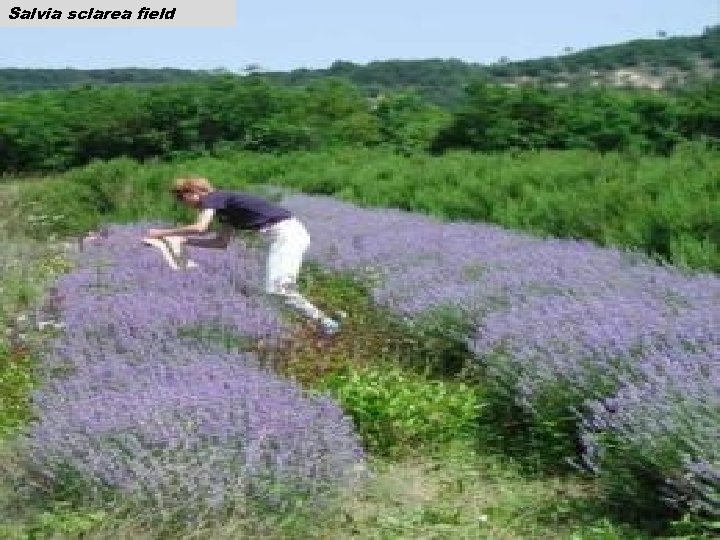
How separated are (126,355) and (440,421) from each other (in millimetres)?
1811

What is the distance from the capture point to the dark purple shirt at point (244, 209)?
29.1 feet

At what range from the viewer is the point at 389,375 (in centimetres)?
658

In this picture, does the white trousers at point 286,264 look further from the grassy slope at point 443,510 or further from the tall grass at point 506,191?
the grassy slope at point 443,510

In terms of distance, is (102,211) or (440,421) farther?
(102,211)

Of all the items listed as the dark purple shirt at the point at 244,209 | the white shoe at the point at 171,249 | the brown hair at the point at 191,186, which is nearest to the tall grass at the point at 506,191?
the dark purple shirt at the point at 244,209

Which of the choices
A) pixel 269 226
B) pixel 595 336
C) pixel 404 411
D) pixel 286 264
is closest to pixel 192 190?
pixel 269 226

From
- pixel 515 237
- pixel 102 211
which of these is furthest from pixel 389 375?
pixel 102 211

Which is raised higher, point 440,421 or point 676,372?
point 676,372

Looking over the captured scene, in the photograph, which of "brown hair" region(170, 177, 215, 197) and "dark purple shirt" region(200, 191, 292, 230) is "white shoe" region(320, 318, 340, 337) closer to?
"dark purple shirt" region(200, 191, 292, 230)

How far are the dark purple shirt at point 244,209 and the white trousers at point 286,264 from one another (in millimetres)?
68

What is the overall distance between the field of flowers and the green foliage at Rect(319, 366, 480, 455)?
269 mm

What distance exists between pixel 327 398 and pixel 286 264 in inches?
142

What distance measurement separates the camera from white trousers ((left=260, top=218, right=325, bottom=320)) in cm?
856

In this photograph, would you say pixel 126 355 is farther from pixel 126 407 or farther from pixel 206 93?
pixel 206 93
